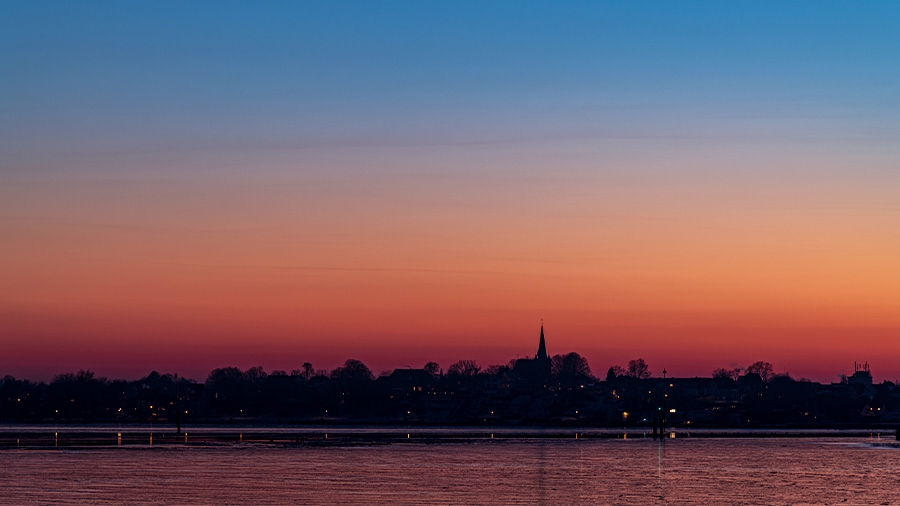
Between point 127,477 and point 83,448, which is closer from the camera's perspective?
point 127,477

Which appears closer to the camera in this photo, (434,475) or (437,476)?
(437,476)

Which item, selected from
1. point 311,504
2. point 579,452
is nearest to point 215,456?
point 579,452

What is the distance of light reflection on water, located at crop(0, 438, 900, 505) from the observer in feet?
195

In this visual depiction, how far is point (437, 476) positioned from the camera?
72750mm

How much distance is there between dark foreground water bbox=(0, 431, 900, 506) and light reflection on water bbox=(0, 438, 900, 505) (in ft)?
0.23

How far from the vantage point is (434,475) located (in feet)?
241

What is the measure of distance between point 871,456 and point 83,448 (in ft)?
209

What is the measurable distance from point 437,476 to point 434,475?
84cm

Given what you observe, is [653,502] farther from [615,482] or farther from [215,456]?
[215,456]

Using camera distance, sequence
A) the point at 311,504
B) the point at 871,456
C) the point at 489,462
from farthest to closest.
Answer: the point at 871,456, the point at 489,462, the point at 311,504

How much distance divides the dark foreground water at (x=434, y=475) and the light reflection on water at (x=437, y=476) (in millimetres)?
71

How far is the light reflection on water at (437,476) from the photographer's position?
59406 millimetres

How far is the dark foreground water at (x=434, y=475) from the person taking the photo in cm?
5944

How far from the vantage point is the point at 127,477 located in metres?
70.2
